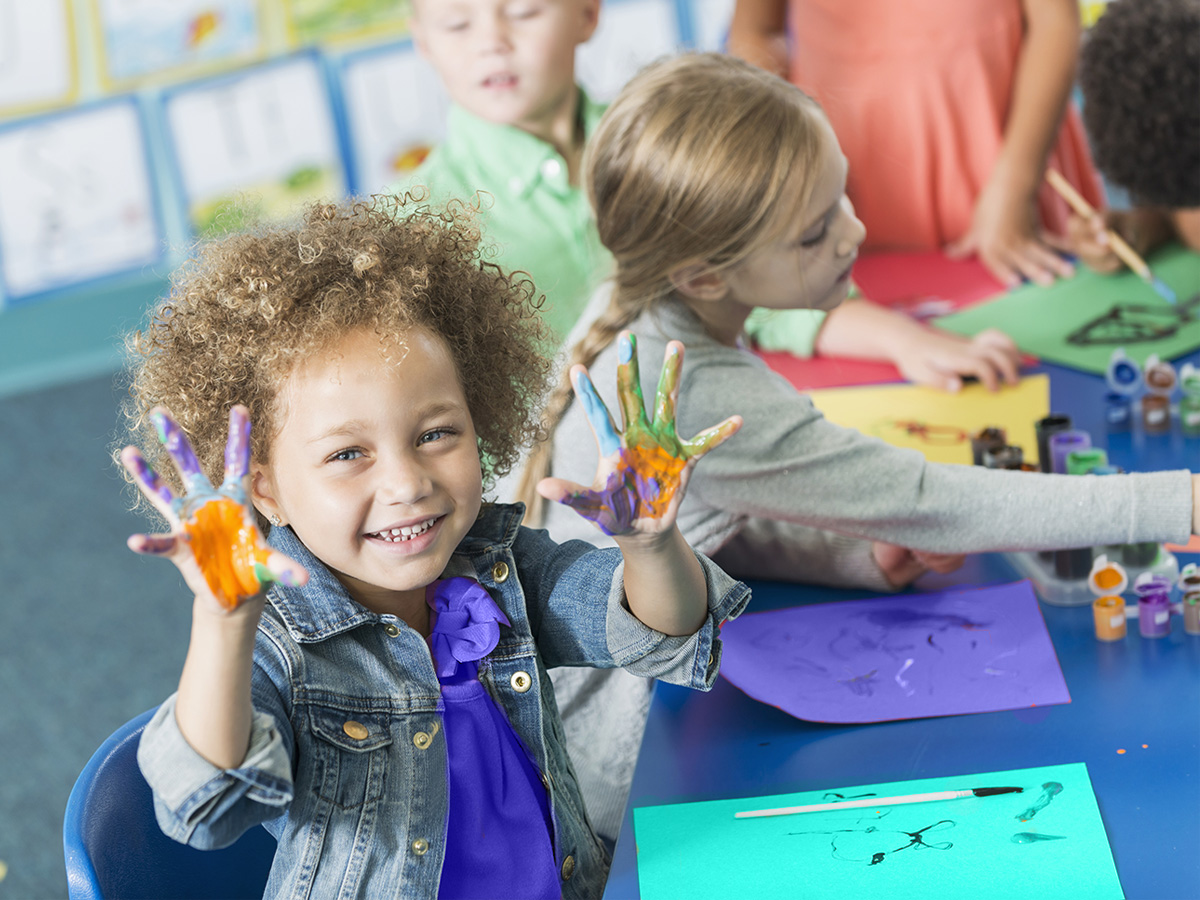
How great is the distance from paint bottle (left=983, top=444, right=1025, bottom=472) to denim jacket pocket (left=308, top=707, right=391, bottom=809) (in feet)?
1.88

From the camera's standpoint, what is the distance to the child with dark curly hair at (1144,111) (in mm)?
1406

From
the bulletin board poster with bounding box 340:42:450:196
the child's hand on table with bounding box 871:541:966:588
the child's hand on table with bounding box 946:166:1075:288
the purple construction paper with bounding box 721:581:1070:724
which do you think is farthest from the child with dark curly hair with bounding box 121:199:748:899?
the bulletin board poster with bounding box 340:42:450:196

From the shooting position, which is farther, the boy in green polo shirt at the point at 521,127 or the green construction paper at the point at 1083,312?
the boy in green polo shirt at the point at 521,127

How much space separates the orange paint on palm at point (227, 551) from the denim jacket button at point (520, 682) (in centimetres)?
26

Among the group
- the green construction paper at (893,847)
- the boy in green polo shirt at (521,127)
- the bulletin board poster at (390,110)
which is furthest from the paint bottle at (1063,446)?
the bulletin board poster at (390,110)

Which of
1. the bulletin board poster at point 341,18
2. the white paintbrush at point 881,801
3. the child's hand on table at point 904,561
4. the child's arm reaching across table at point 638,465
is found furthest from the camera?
the bulletin board poster at point 341,18

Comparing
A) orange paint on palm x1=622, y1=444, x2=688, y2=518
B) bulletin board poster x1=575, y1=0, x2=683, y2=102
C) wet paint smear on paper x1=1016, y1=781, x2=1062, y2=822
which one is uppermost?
orange paint on palm x1=622, y1=444, x2=688, y2=518

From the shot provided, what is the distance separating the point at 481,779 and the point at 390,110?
254 cm

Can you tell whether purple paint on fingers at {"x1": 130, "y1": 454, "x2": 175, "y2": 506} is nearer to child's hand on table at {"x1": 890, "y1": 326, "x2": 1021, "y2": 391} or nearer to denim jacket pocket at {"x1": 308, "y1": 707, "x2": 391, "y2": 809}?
denim jacket pocket at {"x1": 308, "y1": 707, "x2": 391, "y2": 809}

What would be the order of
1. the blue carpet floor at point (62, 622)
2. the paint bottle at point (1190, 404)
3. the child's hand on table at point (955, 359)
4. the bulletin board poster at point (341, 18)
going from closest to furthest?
the paint bottle at point (1190, 404), the child's hand on table at point (955, 359), the blue carpet floor at point (62, 622), the bulletin board poster at point (341, 18)

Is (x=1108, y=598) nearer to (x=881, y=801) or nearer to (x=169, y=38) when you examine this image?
(x=881, y=801)

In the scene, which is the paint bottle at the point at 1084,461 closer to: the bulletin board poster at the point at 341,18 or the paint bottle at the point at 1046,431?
the paint bottle at the point at 1046,431

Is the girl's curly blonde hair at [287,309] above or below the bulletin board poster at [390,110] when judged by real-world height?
above

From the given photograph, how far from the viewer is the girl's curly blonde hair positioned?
2.43 ft
